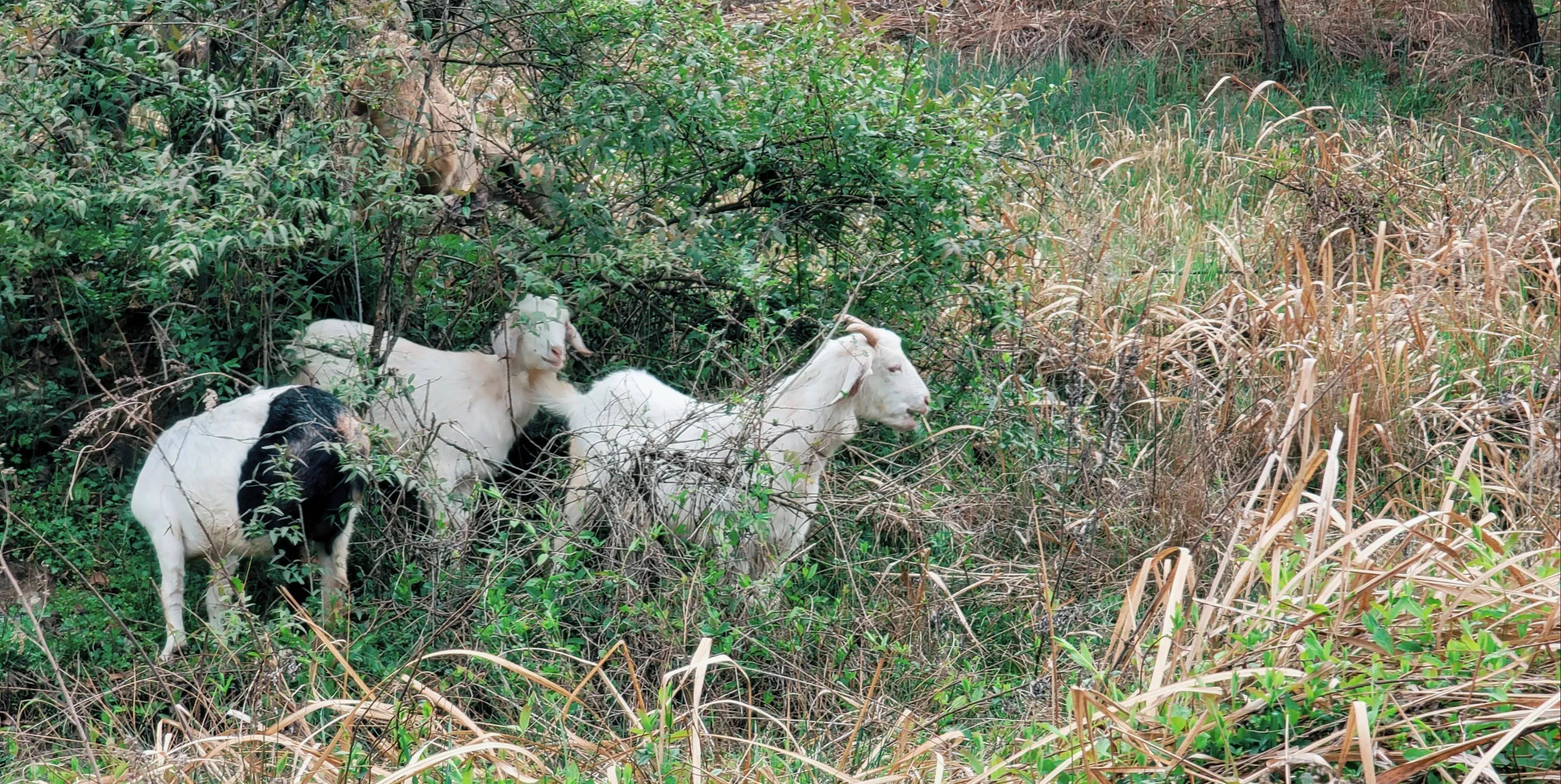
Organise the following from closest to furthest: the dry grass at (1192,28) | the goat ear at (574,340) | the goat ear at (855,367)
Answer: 1. the goat ear at (855,367)
2. the goat ear at (574,340)
3. the dry grass at (1192,28)

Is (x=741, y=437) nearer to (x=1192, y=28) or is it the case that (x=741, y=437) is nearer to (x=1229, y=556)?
(x=1229, y=556)

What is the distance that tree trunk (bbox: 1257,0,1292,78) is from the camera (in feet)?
41.0

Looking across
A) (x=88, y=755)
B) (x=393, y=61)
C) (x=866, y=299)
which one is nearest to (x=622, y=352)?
(x=866, y=299)

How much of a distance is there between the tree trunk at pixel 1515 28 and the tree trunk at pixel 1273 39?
167 centimetres

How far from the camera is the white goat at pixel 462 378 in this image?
5520mm

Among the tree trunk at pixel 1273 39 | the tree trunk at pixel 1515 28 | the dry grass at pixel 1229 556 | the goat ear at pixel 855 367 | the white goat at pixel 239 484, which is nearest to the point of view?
the dry grass at pixel 1229 556

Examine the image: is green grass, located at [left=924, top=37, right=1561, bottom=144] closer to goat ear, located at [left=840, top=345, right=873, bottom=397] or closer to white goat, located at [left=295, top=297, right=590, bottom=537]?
goat ear, located at [left=840, top=345, right=873, bottom=397]

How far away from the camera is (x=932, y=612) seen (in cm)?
473

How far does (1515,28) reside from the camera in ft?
39.2

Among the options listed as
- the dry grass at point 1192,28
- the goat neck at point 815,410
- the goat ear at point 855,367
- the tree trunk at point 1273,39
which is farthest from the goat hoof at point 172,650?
the tree trunk at point 1273,39

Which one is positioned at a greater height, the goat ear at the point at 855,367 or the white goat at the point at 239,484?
the goat ear at the point at 855,367

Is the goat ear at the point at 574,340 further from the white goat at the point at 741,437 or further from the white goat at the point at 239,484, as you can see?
the white goat at the point at 239,484

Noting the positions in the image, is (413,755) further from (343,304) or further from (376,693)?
(343,304)

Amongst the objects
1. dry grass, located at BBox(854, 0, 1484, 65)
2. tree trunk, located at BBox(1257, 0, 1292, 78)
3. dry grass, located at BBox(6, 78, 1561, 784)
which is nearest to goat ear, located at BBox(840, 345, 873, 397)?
dry grass, located at BBox(6, 78, 1561, 784)
